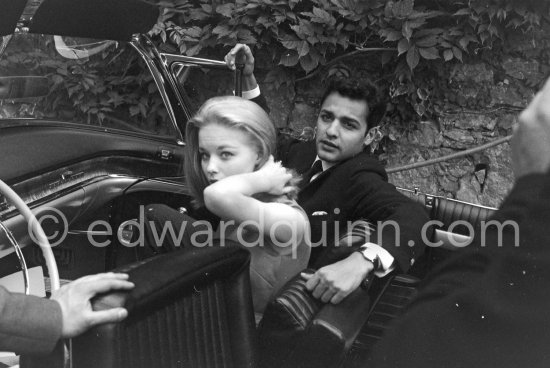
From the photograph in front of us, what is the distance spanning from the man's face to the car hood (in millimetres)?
759

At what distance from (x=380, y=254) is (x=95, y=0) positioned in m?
1.19

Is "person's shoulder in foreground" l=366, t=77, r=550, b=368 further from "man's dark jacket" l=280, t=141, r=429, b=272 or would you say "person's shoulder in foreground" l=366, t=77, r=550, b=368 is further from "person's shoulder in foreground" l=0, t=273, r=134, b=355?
Result: "man's dark jacket" l=280, t=141, r=429, b=272

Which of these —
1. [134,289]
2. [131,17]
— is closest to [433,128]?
[131,17]

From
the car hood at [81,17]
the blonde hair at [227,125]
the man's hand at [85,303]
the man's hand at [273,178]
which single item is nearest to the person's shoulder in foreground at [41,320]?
the man's hand at [85,303]

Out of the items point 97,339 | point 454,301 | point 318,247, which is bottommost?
point 318,247

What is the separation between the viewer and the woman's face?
5.11 feet

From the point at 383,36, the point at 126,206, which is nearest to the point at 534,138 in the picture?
the point at 126,206

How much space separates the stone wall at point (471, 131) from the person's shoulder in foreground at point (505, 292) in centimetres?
324

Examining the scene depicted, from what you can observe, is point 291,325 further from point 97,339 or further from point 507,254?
point 507,254

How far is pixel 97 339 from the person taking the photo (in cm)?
96

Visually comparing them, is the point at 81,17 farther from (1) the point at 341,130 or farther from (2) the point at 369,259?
(2) the point at 369,259


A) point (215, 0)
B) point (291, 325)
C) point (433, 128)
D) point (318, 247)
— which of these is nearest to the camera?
point (291, 325)

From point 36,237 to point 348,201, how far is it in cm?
87

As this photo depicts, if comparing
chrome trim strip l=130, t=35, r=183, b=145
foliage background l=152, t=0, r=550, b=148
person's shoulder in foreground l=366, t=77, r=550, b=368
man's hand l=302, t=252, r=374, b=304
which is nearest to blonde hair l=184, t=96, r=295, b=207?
man's hand l=302, t=252, r=374, b=304
